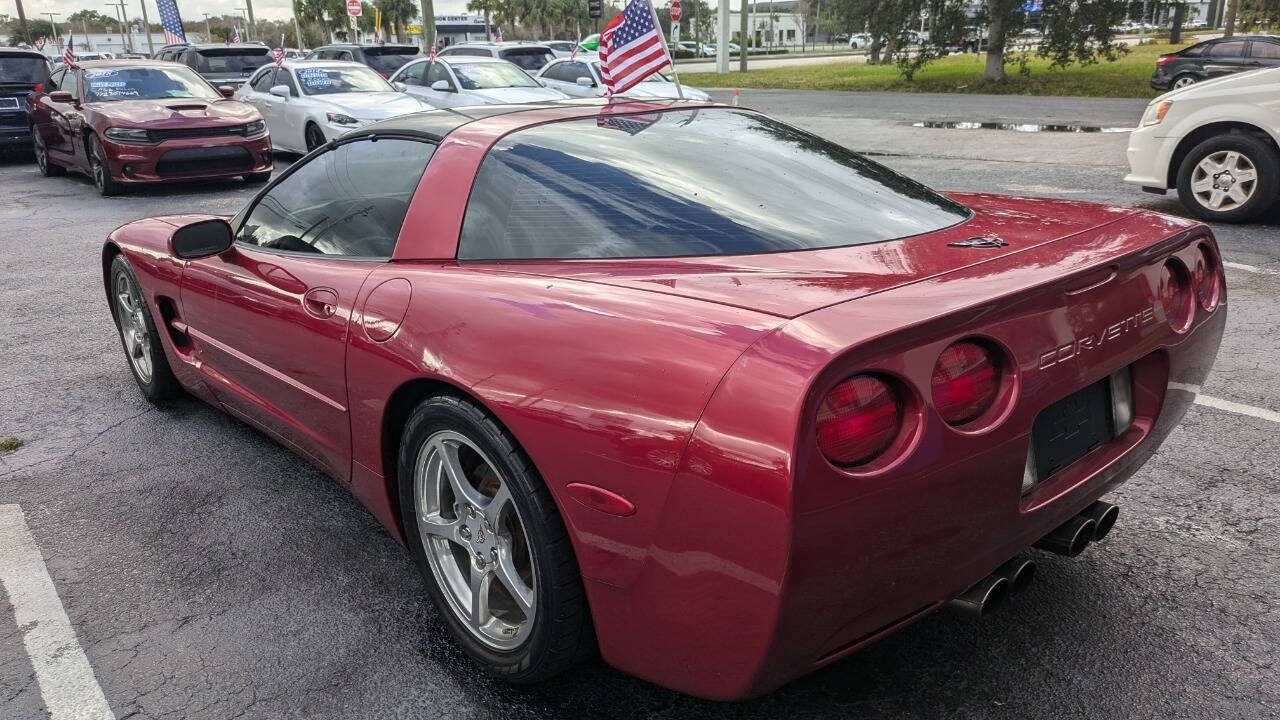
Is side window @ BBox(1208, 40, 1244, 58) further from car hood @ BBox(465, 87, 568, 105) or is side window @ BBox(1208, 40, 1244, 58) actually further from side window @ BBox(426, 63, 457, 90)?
side window @ BBox(426, 63, 457, 90)

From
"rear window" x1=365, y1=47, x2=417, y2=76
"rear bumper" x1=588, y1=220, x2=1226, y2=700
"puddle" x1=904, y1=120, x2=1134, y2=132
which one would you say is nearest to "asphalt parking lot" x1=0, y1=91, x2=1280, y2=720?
"rear bumper" x1=588, y1=220, x2=1226, y2=700

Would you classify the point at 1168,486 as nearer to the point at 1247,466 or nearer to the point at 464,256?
the point at 1247,466

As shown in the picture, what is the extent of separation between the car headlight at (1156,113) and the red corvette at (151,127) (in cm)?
944

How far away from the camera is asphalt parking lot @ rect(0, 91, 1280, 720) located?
2.31 metres

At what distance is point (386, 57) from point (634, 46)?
1170cm

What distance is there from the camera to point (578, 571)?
207 cm

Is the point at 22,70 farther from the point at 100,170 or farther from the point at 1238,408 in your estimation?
the point at 1238,408

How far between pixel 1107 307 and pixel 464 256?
60.6 inches

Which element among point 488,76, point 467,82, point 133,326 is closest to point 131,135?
point 467,82

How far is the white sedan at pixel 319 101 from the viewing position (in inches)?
502

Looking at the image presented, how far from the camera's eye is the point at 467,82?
14.4 metres

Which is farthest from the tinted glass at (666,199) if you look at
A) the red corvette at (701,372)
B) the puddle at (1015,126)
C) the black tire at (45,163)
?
the puddle at (1015,126)

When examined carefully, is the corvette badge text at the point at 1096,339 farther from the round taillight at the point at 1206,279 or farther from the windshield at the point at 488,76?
the windshield at the point at 488,76

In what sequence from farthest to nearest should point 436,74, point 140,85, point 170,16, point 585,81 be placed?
point 170,16 → point 585,81 → point 436,74 → point 140,85
